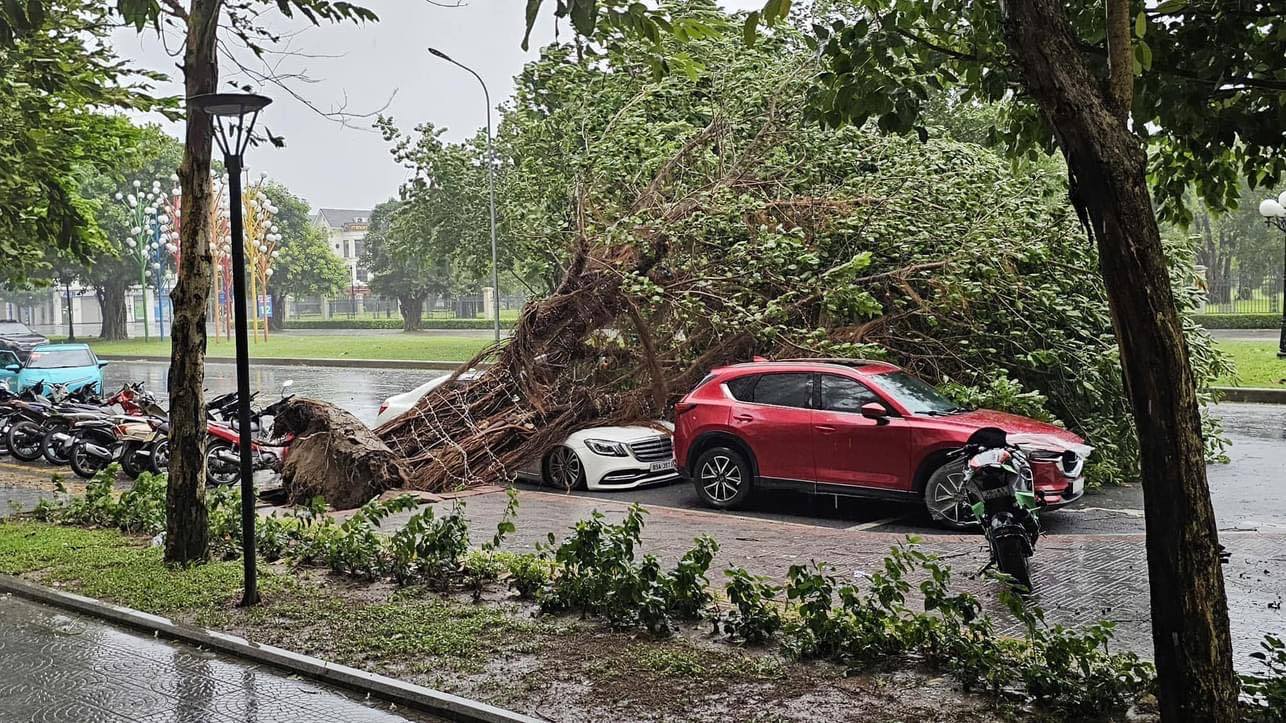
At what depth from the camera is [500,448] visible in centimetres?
1523

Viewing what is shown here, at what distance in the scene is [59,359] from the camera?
89.8ft

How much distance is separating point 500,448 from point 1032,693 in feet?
33.7

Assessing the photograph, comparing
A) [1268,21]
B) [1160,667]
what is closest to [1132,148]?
[1160,667]

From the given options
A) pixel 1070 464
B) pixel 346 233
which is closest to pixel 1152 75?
pixel 1070 464

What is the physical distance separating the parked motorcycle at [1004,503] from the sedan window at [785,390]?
3.53 meters

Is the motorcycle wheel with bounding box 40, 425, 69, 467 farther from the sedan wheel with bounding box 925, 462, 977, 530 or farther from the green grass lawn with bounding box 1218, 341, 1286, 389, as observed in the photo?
the green grass lawn with bounding box 1218, 341, 1286, 389

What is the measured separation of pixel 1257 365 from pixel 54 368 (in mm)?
28581

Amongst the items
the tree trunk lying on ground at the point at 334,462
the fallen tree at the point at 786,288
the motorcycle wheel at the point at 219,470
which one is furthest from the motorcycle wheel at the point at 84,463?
the fallen tree at the point at 786,288

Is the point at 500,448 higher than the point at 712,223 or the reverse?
the reverse

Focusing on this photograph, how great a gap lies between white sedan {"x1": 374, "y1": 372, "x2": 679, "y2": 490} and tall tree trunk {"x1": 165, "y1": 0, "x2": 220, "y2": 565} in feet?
18.1

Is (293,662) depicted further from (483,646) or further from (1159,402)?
(1159,402)

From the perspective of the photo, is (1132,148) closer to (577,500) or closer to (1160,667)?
(1160,667)

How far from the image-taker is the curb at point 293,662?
6.07 metres

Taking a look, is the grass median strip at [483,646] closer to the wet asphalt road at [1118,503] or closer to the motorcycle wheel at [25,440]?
the wet asphalt road at [1118,503]
